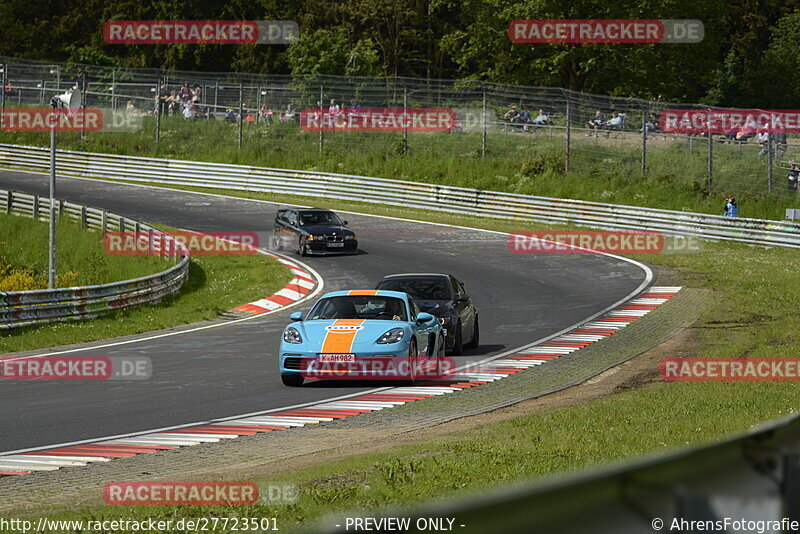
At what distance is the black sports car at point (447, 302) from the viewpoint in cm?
1831

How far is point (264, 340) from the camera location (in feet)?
69.2

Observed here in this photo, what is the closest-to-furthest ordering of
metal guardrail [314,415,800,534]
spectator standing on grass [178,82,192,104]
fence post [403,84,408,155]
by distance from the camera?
1. metal guardrail [314,415,800,534]
2. fence post [403,84,408,155]
3. spectator standing on grass [178,82,192,104]

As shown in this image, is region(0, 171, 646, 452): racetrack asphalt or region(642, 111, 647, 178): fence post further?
region(642, 111, 647, 178): fence post

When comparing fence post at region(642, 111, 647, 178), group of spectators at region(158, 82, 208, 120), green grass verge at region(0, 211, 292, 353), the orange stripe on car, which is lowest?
green grass verge at region(0, 211, 292, 353)

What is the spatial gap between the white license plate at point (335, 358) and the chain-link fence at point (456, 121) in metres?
26.5

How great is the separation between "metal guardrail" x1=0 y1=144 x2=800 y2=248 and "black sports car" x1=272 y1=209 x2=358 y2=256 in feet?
29.9

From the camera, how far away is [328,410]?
13945 mm

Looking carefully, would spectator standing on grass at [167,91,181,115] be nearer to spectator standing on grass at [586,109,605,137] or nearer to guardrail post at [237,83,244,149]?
guardrail post at [237,83,244,149]

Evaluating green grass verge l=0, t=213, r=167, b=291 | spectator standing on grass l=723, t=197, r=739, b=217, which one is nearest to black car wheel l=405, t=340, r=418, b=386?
green grass verge l=0, t=213, r=167, b=291

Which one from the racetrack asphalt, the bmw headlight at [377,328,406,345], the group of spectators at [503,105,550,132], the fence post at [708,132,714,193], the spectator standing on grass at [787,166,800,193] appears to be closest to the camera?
the racetrack asphalt

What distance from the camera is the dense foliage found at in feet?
197

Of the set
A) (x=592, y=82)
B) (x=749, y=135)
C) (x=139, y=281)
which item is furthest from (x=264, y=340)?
(x=592, y=82)

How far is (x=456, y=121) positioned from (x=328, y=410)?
3455 centimetres

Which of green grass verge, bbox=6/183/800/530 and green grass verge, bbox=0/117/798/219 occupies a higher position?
green grass verge, bbox=0/117/798/219
